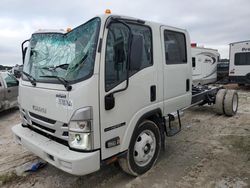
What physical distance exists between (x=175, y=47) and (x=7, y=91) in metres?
6.73

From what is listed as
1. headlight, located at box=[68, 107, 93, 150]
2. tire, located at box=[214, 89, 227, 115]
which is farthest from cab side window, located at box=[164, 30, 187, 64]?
tire, located at box=[214, 89, 227, 115]

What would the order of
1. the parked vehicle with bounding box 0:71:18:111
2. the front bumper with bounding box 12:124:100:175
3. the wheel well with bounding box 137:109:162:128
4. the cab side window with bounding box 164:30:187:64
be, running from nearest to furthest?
the front bumper with bounding box 12:124:100:175
the wheel well with bounding box 137:109:162:128
the cab side window with bounding box 164:30:187:64
the parked vehicle with bounding box 0:71:18:111

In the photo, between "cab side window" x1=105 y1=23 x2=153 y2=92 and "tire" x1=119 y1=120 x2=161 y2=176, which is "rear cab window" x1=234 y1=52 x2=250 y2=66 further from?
"cab side window" x1=105 y1=23 x2=153 y2=92

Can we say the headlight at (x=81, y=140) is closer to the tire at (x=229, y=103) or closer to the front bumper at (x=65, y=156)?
the front bumper at (x=65, y=156)

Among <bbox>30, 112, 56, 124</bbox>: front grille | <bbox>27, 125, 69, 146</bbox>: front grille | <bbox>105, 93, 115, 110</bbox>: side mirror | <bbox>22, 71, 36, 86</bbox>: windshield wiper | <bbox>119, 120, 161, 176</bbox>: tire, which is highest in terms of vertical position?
<bbox>22, 71, 36, 86</bbox>: windshield wiper

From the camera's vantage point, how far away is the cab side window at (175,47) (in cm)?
418

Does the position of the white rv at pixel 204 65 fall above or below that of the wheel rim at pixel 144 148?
above

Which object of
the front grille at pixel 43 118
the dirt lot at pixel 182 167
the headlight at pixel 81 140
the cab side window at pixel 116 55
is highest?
the cab side window at pixel 116 55

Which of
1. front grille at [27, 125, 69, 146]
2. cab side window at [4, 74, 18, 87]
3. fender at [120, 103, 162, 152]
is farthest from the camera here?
cab side window at [4, 74, 18, 87]

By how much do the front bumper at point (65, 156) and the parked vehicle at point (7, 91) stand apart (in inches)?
227

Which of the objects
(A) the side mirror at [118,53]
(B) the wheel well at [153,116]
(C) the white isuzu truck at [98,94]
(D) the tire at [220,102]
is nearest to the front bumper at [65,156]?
(C) the white isuzu truck at [98,94]

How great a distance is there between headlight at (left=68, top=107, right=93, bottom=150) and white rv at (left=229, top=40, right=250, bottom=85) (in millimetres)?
14988

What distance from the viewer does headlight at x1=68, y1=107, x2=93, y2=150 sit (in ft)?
9.27

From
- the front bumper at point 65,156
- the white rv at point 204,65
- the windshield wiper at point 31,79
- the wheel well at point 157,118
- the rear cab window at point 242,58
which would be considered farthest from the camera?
the white rv at point 204,65
